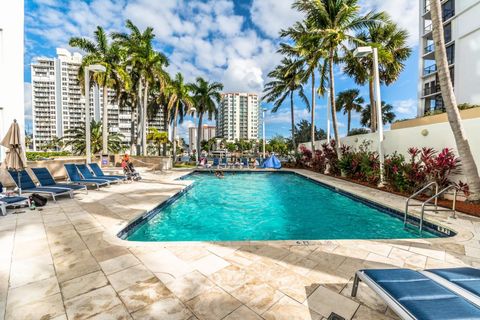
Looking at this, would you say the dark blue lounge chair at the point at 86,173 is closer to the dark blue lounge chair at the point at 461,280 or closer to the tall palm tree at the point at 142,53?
the dark blue lounge chair at the point at 461,280

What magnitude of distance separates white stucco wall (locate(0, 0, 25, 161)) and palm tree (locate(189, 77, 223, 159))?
52.0ft

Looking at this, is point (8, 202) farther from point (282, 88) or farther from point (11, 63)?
point (282, 88)

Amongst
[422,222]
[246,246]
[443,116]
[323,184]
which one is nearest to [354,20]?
[443,116]

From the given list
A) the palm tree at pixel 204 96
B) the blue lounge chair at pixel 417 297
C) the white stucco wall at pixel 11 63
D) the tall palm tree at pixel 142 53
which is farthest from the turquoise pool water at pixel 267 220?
the palm tree at pixel 204 96

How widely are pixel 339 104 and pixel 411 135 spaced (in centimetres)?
2192

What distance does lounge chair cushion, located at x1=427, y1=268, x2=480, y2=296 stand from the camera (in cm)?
191

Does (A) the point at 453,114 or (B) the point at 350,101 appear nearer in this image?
(A) the point at 453,114

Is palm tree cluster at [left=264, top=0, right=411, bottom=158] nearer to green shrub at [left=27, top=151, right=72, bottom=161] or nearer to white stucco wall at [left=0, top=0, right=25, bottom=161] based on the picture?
white stucco wall at [left=0, top=0, right=25, bottom=161]

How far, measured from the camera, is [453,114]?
6.12 metres

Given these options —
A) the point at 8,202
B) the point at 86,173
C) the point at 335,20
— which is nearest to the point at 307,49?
the point at 335,20

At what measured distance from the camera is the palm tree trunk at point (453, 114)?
19.6 ft

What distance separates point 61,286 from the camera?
2.59m

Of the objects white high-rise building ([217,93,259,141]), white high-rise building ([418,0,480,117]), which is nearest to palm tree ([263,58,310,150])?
white high-rise building ([418,0,480,117])

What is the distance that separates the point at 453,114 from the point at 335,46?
8.45 metres
